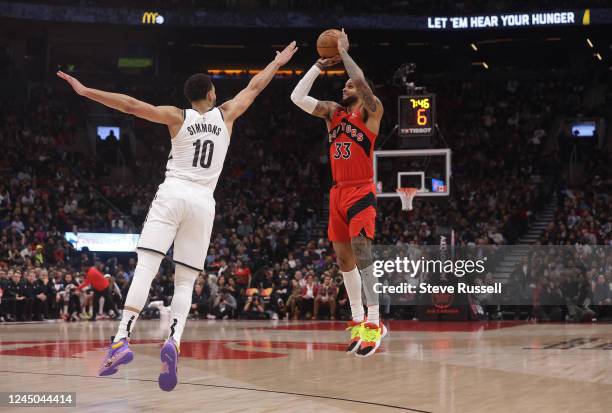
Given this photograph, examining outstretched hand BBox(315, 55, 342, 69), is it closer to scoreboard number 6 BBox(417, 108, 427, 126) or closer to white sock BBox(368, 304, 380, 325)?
white sock BBox(368, 304, 380, 325)

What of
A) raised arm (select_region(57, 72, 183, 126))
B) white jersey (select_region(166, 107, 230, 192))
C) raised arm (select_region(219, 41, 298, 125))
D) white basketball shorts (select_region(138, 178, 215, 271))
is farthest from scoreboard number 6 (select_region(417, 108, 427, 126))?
raised arm (select_region(57, 72, 183, 126))

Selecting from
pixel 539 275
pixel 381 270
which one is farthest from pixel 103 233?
pixel 539 275

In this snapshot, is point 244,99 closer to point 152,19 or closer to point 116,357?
point 116,357

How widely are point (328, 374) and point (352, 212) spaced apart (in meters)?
1.67

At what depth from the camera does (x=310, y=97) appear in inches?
325

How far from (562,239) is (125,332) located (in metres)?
17.2

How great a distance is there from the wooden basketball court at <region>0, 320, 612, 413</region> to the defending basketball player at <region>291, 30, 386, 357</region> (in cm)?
64

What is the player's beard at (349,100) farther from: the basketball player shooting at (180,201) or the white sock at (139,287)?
the white sock at (139,287)

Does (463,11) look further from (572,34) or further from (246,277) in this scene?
(246,277)

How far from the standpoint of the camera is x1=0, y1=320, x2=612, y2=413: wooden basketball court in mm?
6633

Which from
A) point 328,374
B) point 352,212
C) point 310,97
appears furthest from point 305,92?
point 328,374

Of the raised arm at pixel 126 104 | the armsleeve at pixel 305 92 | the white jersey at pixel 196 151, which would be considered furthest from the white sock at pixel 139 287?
the armsleeve at pixel 305 92

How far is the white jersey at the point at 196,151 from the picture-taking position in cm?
710

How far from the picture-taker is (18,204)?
82.4 feet
